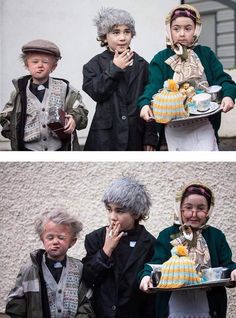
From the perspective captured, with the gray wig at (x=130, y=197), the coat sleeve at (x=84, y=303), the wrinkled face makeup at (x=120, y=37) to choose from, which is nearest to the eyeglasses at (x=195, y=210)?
the gray wig at (x=130, y=197)

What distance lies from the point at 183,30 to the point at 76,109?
424mm

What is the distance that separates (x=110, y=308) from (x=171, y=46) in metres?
0.85

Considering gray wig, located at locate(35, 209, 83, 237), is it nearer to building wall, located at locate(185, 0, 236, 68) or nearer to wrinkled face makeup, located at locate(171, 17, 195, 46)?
wrinkled face makeup, located at locate(171, 17, 195, 46)

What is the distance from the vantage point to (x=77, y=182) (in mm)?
3396

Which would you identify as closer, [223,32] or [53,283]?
[53,283]

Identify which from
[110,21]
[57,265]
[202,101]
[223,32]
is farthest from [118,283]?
[223,32]

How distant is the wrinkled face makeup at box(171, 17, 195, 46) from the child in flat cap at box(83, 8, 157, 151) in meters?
0.16

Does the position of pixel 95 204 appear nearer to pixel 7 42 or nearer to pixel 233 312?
pixel 233 312

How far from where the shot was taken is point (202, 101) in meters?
3.08

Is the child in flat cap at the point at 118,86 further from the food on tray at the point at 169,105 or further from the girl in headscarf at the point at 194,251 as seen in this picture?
the girl in headscarf at the point at 194,251

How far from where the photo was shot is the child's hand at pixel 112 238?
2.97 m

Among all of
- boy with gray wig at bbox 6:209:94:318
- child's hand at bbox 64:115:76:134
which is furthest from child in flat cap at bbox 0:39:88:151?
boy with gray wig at bbox 6:209:94:318

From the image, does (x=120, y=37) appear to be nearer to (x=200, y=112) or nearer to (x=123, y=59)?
(x=123, y=59)

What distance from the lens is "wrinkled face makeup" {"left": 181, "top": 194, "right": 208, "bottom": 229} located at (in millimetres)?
2955
